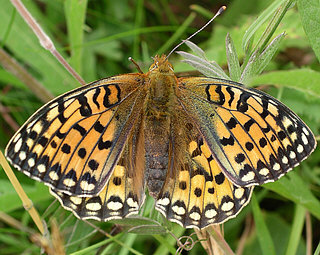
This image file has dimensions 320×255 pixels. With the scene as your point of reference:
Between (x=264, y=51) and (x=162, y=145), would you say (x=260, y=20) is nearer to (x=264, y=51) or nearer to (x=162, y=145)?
(x=264, y=51)

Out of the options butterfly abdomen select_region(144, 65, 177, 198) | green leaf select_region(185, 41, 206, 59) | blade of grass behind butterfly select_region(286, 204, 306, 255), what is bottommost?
blade of grass behind butterfly select_region(286, 204, 306, 255)

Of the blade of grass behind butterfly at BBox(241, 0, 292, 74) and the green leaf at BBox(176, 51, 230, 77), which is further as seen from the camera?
the green leaf at BBox(176, 51, 230, 77)

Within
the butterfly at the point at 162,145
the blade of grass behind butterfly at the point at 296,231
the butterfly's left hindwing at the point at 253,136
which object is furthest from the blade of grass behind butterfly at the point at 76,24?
the blade of grass behind butterfly at the point at 296,231

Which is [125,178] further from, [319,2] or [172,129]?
[319,2]

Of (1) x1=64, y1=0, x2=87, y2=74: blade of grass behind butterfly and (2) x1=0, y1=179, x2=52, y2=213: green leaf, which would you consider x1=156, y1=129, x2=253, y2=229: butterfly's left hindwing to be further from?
(1) x1=64, y1=0, x2=87, y2=74: blade of grass behind butterfly

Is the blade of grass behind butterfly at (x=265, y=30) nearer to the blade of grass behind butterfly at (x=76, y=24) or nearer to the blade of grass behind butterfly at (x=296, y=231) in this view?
the blade of grass behind butterfly at (x=296, y=231)

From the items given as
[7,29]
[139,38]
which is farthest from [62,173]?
[139,38]

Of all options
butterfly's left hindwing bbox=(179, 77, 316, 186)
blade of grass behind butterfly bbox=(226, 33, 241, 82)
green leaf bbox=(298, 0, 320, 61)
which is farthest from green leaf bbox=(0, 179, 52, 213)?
green leaf bbox=(298, 0, 320, 61)
